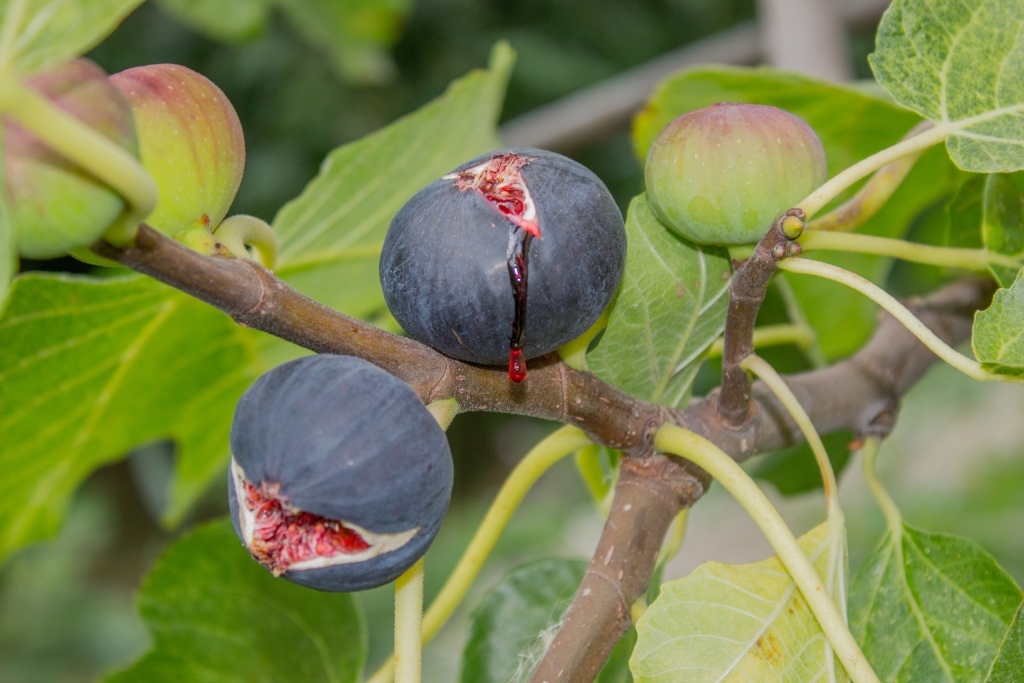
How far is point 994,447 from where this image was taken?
4883 mm

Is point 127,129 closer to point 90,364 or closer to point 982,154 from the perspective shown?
point 982,154

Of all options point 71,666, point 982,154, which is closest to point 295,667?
point 982,154

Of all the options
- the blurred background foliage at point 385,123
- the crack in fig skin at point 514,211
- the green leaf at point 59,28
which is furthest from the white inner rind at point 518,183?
the blurred background foliage at point 385,123

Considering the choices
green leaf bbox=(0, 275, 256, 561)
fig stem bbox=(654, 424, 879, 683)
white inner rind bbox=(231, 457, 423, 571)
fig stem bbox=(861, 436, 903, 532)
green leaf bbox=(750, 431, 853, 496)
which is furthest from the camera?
green leaf bbox=(750, 431, 853, 496)

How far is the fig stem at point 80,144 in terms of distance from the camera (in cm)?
41

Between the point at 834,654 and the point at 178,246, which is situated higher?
the point at 178,246

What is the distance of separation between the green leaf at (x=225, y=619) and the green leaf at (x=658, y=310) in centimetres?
45

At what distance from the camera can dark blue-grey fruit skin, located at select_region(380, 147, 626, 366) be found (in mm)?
551

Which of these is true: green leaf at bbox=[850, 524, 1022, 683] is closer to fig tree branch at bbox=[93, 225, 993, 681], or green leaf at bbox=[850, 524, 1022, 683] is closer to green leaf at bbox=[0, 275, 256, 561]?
fig tree branch at bbox=[93, 225, 993, 681]

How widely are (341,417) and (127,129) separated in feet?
0.60

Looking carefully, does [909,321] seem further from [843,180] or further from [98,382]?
[98,382]

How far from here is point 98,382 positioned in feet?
3.67

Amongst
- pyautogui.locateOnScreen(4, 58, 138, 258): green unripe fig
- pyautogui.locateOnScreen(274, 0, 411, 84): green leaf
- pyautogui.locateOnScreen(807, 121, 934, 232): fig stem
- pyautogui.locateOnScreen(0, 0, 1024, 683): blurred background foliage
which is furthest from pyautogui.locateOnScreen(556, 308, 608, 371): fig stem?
pyautogui.locateOnScreen(0, 0, 1024, 683): blurred background foliage

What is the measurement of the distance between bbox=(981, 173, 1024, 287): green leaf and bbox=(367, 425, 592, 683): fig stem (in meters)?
0.36
